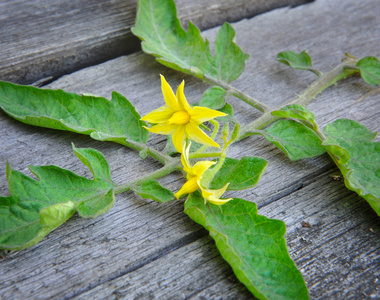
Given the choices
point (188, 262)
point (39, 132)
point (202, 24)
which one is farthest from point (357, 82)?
point (39, 132)

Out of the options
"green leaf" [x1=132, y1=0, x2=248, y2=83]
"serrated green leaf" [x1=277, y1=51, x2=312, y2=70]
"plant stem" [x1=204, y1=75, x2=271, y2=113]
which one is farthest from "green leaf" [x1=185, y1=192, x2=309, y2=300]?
"serrated green leaf" [x1=277, y1=51, x2=312, y2=70]

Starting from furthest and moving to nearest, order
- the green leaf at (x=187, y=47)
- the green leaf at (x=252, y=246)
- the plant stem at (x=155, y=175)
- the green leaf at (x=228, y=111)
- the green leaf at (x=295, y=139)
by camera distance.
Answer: the green leaf at (x=187, y=47)
the green leaf at (x=228, y=111)
the green leaf at (x=295, y=139)
the plant stem at (x=155, y=175)
the green leaf at (x=252, y=246)

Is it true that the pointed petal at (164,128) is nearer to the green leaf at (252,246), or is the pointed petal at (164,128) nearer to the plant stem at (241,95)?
the green leaf at (252,246)

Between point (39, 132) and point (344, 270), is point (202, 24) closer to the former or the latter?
point (39, 132)

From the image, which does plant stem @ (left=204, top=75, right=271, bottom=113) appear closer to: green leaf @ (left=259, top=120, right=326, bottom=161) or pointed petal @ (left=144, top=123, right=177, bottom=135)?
green leaf @ (left=259, top=120, right=326, bottom=161)

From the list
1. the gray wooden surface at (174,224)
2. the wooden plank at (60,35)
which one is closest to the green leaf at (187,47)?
the gray wooden surface at (174,224)

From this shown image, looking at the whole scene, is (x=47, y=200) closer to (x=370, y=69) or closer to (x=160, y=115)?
(x=160, y=115)
